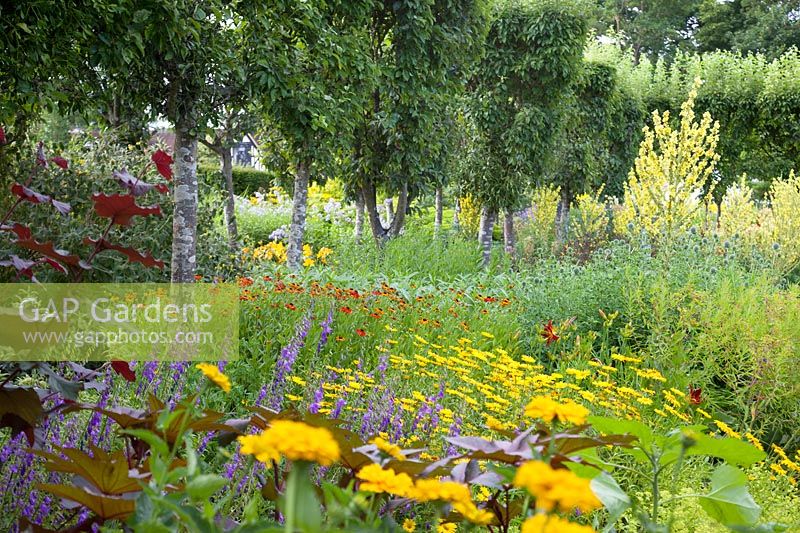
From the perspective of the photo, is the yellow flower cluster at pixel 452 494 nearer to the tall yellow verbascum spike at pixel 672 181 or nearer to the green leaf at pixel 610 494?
the green leaf at pixel 610 494

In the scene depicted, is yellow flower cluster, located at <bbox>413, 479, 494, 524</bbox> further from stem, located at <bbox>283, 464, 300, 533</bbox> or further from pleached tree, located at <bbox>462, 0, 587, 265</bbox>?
pleached tree, located at <bbox>462, 0, 587, 265</bbox>

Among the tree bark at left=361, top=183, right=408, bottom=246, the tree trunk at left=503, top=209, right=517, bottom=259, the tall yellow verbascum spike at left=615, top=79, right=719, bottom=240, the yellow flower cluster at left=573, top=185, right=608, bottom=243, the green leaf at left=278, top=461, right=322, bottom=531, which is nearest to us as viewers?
the green leaf at left=278, top=461, right=322, bottom=531

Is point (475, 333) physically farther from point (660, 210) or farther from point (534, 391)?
point (660, 210)

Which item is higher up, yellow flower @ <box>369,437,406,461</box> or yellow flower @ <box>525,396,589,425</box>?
yellow flower @ <box>525,396,589,425</box>

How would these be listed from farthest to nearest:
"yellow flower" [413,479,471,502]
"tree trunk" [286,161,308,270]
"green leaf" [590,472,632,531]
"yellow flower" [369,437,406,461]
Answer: "tree trunk" [286,161,308,270] → "green leaf" [590,472,632,531] → "yellow flower" [369,437,406,461] → "yellow flower" [413,479,471,502]

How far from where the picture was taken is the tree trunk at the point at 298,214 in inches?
303

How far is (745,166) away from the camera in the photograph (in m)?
17.2

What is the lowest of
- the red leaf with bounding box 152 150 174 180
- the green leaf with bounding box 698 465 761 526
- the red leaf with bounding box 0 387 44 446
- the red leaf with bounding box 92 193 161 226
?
the green leaf with bounding box 698 465 761 526

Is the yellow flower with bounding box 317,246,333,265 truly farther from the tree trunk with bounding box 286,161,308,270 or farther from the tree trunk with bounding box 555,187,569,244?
the tree trunk with bounding box 555,187,569,244

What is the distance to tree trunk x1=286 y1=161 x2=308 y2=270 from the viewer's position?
303 inches

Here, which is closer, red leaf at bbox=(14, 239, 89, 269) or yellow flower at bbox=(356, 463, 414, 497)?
yellow flower at bbox=(356, 463, 414, 497)

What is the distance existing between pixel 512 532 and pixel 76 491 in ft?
5.19

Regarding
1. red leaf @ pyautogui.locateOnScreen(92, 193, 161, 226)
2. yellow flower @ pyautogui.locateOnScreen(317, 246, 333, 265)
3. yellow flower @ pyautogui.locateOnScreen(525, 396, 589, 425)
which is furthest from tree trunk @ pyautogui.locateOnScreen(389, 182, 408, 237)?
yellow flower @ pyautogui.locateOnScreen(525, 396, 589, 425)

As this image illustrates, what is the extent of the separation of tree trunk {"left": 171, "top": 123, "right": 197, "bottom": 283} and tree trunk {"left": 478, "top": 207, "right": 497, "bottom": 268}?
607cm
